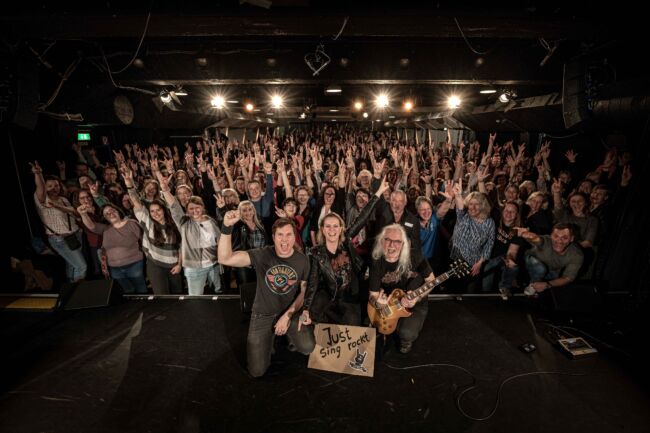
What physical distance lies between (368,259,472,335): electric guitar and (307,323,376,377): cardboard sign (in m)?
0.16

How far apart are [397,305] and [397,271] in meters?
0.34

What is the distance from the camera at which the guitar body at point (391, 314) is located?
2547 mm

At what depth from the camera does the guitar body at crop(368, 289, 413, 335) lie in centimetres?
255

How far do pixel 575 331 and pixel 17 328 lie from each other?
17.9 feet

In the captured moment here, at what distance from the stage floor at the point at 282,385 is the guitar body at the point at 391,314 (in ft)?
0.60

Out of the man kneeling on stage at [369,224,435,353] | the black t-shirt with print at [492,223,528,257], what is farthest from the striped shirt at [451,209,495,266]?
the man kneeling on stage at [369,224,435,353]

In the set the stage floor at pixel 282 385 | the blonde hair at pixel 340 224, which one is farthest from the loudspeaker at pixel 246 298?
the blonde hair at pixel 340 224

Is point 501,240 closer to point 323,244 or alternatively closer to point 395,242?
point 395,242

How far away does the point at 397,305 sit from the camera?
100 inches

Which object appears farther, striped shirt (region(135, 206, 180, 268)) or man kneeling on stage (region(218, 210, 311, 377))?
striped shirt (region(135, 206, 180, 268))

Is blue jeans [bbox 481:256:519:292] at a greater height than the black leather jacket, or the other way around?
the black leather jacket

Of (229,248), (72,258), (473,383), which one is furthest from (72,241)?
(473,383)

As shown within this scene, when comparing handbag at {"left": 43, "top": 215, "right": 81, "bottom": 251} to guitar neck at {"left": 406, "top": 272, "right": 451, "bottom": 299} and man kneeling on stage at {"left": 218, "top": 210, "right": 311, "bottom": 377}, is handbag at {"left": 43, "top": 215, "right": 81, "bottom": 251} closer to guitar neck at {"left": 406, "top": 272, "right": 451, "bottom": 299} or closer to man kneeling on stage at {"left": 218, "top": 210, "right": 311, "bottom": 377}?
man kneeling on stage at {"left": 218, "top": 210, "right": 311, "bottom": 377}

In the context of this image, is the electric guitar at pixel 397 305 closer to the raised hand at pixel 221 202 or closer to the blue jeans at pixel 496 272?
the blue jeans at pixel 496 272
